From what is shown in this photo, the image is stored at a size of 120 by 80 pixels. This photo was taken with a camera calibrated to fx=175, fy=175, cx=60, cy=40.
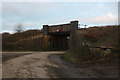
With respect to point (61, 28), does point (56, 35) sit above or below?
below

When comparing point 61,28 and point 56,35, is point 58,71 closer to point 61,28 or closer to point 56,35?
point 61,28

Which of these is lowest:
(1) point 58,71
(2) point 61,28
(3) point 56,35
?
(1) point 58,71

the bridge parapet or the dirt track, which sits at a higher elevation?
the bridge parapet

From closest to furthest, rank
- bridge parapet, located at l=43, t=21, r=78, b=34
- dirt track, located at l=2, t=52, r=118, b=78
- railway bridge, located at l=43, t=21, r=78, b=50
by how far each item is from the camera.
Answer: dirt track, located at l=2, t=52, r=118, b=78, bridge parapet, located at l=43, t=21, r=78, b=34, railway bridge, located at l=43, t=21, r=78, b=50

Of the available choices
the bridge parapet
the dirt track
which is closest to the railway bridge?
the bridge parapet

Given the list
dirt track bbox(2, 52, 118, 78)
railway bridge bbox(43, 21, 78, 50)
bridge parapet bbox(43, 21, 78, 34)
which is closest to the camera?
dirt track bbox(2, 52, 118, 78)

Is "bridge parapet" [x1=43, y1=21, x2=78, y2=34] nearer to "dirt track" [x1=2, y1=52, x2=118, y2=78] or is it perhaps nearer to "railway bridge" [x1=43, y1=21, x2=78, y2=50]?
"railway bridge" [x1=43, y1=21, x2=78, y2=50]

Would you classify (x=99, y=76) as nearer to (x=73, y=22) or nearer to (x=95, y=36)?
(x=95, y=36)

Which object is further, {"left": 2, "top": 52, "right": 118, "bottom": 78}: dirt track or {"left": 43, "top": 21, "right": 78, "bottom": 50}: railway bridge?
{"left": 43, "top": 21, "right": 78, "bottom": 50}: railway bridge

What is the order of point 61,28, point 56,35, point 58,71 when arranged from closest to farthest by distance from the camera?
point 58,71 < point 61,28 < point 56,35

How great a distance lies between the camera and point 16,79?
872 centimetres

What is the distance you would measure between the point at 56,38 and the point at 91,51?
23.4m

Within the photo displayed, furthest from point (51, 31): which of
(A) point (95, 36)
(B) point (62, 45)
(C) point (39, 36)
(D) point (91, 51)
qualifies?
(D) point (91, 51)

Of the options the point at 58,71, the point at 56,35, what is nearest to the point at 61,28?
the point at 56,35
